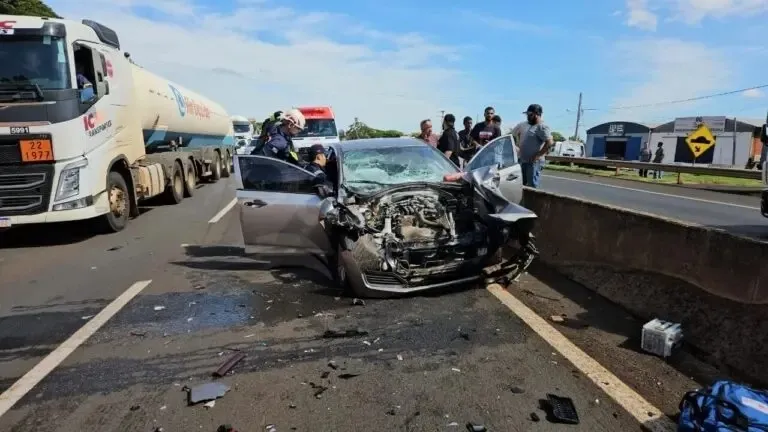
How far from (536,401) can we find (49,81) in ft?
25.6

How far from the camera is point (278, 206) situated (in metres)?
6.01

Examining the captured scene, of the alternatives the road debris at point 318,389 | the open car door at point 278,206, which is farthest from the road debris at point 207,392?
the open car door at point 278,206

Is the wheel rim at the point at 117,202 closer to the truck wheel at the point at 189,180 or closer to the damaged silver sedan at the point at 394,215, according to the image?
the damaged silver sedan at the point at 394,215

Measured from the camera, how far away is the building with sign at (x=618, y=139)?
42.4 metres

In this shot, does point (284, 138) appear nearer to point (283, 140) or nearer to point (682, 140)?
point (283, 140)

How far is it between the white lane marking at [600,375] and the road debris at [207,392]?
232 cm

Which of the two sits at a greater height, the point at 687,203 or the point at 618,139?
the point at 618,139

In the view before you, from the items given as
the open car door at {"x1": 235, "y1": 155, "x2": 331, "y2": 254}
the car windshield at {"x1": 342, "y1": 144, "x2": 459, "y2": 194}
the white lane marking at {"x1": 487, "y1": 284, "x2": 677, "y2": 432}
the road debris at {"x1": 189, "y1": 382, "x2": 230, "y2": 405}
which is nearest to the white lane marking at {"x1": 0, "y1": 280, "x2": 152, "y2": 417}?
the road debris at {"x1": 189, "y1": 382, "x2": 230, "y2": 405}

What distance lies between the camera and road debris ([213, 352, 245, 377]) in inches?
142

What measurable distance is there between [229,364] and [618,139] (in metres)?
45.5

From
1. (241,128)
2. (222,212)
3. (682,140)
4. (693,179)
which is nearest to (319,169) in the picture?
(222,212)

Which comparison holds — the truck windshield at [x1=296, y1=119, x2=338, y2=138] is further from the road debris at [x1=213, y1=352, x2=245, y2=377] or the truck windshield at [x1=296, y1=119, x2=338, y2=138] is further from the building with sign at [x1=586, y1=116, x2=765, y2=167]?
the building with sign at [x1=586, y1=116, x2=765, y2=167]

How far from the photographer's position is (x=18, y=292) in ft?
18.8

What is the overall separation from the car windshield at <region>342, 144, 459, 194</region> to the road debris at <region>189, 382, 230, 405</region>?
8.93 ft
